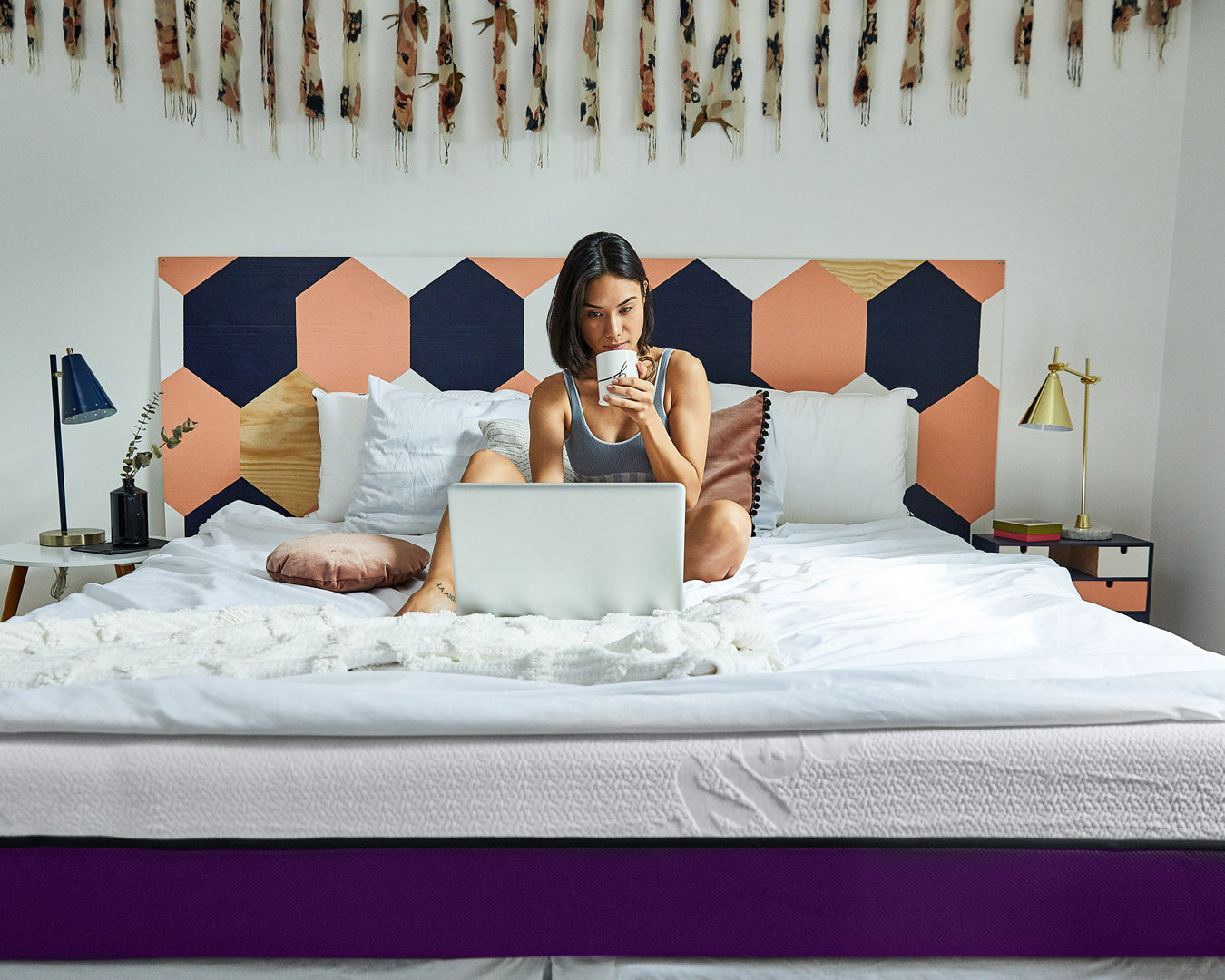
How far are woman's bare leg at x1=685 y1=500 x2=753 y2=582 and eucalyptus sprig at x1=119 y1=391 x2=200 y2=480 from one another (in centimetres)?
163

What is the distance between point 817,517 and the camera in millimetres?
2537

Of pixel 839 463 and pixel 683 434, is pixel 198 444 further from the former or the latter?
pixel 839 463

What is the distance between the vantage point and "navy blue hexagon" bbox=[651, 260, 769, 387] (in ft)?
9.18

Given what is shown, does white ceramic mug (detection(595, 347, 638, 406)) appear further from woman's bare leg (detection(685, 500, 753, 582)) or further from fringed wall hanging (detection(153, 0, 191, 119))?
fringed wall hanging (detection(153, 0, 191, 119))

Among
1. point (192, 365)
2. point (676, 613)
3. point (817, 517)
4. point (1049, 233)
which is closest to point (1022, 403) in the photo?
point (1049, 233)

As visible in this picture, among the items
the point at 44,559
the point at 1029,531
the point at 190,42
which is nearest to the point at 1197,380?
the point at 1029,531

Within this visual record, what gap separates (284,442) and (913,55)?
2245 millimetres

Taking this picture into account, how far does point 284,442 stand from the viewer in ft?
9.19

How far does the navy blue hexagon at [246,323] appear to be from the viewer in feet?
9.09

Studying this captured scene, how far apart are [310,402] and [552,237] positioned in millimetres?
913

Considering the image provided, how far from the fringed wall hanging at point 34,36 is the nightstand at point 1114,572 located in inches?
126

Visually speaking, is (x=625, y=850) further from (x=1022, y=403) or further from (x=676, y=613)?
(x=1022, y=403)

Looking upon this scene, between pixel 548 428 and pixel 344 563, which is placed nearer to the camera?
pixel 344 563

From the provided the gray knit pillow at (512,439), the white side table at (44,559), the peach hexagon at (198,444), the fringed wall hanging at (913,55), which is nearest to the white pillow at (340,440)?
the gray knit pillow at (512,439)
